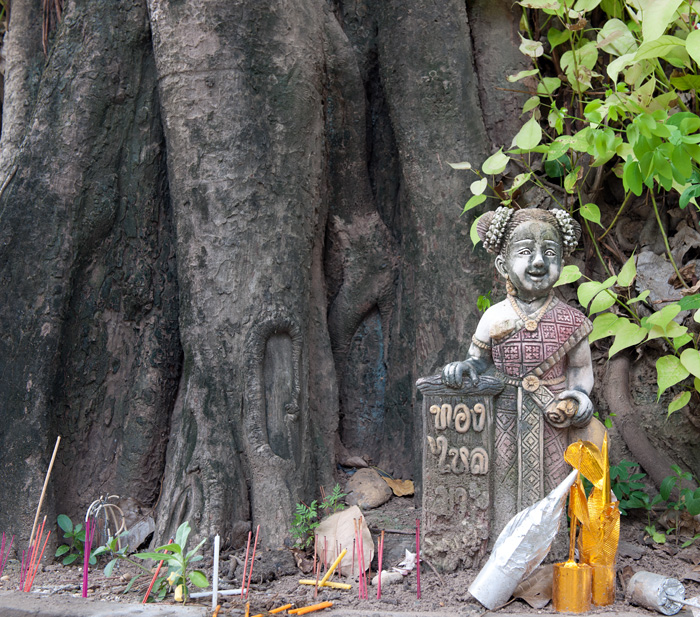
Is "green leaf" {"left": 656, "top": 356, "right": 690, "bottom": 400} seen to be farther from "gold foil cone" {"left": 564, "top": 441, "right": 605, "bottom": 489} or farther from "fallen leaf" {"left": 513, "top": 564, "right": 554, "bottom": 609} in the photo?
"fallen leaf" {"left": 513, "top": 564, "right": 554, "bottom": 609}

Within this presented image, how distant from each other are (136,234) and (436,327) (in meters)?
1.63

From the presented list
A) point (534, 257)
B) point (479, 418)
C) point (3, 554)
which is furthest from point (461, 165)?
point (3, 554)

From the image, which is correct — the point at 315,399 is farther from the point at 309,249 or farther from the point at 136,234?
the point at 136,234

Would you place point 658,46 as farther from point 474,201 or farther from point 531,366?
point 531,366

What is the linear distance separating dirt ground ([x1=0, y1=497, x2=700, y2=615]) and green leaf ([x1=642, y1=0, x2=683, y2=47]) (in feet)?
6.89

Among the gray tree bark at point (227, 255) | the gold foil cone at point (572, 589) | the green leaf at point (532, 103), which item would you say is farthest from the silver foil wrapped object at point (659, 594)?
the green leaf at point (532, 103)

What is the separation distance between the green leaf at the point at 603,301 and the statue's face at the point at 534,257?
0.45m

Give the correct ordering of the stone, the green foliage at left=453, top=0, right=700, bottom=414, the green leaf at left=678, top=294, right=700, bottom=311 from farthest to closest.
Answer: the stone
the green leaf at left=678, top=294, right=700, bottom=311
the green foliage at left=453, top=0, right=700, bottom=414

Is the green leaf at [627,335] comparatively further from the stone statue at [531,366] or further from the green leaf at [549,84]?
the green leaf at [549,84]

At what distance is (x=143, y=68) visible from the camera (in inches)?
153

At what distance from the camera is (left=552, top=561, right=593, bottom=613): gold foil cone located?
2.57 meters

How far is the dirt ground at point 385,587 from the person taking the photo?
2.71 metres

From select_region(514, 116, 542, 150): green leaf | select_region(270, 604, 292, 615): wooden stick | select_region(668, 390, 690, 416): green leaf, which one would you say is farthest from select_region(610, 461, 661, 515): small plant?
select_region(270, 604, 292, 615): wooden stick

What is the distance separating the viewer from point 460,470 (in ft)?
9.64
